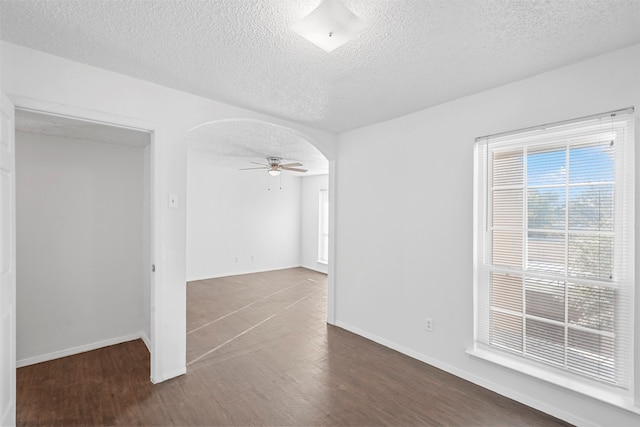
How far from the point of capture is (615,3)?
153 centimetres

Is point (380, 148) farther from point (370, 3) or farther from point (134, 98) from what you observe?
point (134, 98)

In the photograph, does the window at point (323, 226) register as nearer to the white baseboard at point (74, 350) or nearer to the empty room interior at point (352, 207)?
the empty room interior at point (352, 207)

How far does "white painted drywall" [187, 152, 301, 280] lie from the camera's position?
21.3 ft

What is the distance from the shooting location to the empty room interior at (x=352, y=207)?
5.96 feet

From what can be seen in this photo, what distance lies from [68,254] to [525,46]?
4.42m

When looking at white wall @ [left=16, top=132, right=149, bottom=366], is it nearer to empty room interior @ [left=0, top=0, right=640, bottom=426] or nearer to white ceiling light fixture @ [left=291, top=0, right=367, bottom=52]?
empty room interior @ [left=0, top=0, right=640, bottom=426]

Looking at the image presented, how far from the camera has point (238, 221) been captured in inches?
282

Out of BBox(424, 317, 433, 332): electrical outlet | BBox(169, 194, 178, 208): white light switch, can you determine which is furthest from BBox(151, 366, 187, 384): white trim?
BBox(424, 317, 433, 332): electrical outlet

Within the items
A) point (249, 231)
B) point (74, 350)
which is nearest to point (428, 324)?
point (74, 350)

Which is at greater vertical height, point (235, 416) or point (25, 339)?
point (25, 339)

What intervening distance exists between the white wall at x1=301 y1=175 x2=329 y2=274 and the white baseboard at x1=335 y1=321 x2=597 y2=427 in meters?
4.31

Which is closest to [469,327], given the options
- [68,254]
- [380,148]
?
[380,148]

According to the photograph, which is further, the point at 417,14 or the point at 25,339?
the point at 25,339

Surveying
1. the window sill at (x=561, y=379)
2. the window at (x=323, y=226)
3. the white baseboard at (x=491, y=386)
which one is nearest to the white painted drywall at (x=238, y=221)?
the window at (x=323, y=226)
